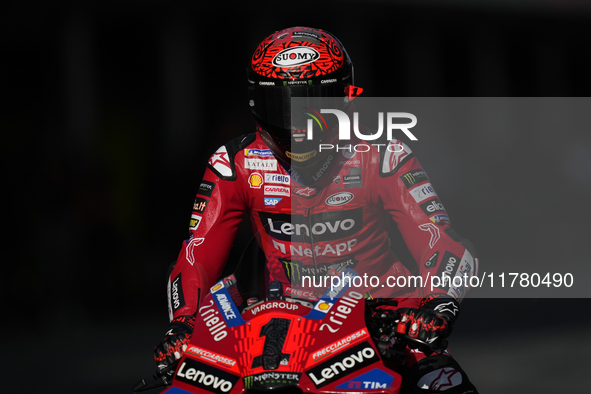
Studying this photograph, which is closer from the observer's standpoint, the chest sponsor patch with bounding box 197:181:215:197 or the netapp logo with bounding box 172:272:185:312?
the netapp logo with bounding box 172:272:185:312

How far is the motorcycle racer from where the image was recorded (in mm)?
2355

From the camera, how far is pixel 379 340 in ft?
5.34

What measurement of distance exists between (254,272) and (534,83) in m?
4.55

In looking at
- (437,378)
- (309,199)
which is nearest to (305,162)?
(309,199)

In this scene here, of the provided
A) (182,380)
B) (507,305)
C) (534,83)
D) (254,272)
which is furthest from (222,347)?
(534,83)

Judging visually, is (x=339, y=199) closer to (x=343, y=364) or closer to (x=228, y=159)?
(x=228, y=159)

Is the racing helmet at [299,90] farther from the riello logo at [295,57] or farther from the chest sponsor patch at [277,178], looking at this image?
the chest sponsor patch at [277,178]

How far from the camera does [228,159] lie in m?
2.71

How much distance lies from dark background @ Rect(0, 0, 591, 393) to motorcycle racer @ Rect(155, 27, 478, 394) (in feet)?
7.38

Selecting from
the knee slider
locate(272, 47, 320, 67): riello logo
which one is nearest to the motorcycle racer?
locate(272, 47, 320, 67): riello logo

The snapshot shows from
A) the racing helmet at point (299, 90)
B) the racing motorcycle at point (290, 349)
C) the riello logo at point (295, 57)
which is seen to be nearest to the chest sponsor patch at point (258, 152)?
the racing helmet at point (299, 90)

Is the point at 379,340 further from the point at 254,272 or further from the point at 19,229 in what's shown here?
the point at 19,229

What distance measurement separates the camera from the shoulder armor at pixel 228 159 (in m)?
2.68

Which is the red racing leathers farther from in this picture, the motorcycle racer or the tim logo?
the tim logo
